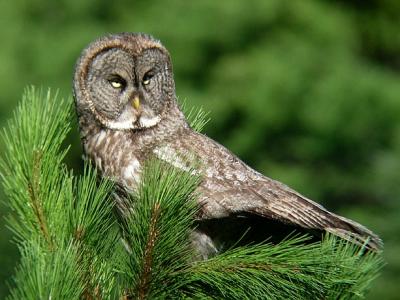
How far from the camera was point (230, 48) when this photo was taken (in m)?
14.1

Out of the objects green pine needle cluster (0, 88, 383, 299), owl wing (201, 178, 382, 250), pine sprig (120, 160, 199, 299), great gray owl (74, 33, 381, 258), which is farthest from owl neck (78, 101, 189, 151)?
pine sprig (120, 160, 199, 299)

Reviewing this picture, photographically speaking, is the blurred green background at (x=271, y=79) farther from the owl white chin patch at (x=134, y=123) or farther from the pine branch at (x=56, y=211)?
the pine branch at (x=56, y=211)

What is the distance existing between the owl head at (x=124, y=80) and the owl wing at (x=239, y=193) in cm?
35

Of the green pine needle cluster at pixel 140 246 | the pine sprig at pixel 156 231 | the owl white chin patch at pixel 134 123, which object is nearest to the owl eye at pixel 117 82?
the owl white chin patch at pixel 134 123

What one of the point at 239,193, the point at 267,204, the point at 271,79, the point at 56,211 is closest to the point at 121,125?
the point at 239,193

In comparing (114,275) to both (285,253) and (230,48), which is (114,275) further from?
(230,48)

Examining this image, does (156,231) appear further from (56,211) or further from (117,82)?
(117,82)

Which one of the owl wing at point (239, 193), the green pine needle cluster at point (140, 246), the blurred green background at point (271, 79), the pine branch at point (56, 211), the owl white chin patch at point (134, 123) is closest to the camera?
the pine branch at point (56, 211)

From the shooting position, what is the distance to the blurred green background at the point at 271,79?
13.2 meters

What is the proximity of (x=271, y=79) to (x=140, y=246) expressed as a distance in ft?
35.1

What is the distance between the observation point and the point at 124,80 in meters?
4.34

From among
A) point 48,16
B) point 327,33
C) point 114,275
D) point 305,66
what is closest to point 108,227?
point 114,275

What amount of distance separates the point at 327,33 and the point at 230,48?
1.36m

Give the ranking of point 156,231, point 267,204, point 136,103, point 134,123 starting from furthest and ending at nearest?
1. point 136,103
2. point 134,123
3. point 267,204
4. point 156,231
